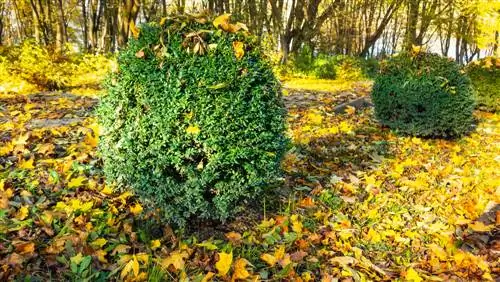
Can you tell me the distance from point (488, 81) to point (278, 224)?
27.2 feet

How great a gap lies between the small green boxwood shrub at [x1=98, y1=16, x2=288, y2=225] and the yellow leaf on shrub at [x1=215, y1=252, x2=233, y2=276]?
0.46m

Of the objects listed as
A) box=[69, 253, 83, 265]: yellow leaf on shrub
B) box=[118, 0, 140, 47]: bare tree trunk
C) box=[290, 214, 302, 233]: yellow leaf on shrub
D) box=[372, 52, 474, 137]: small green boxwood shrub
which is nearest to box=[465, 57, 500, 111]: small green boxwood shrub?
box=[372, 52, 474, 137]: small green boxwood shrub

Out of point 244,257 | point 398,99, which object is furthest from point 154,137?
point 398,99

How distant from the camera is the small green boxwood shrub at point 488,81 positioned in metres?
9.57

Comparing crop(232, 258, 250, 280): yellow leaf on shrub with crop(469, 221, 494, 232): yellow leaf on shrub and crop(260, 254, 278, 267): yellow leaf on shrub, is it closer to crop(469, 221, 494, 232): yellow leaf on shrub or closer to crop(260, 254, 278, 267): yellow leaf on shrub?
crop(260, 254, 278, 267): yellow leaf on shrub

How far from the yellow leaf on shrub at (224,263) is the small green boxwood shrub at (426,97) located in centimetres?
489

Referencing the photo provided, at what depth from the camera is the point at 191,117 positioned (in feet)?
9.84

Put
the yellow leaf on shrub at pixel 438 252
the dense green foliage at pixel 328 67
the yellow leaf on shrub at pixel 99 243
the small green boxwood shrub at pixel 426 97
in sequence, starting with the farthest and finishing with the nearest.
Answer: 1. the dense green foliage at pixel 328 67
2. the small green boxwood shrub at pixel 426 97
3. the yellow leaf on shrub at pixel 438 252
4. the yellow leaf on shrub at pixel 99 243

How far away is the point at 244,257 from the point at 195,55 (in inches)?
60.9

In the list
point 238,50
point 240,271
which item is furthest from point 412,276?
point 238,50

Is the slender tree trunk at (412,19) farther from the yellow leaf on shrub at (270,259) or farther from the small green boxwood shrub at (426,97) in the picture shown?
the yellow leaf on shrub at (270,259)

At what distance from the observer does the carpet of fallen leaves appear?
112 inches

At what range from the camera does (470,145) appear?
22.6 feet

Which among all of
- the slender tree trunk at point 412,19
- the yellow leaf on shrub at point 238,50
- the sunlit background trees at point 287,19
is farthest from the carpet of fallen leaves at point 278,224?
the slender tree trunk at point 412,19
